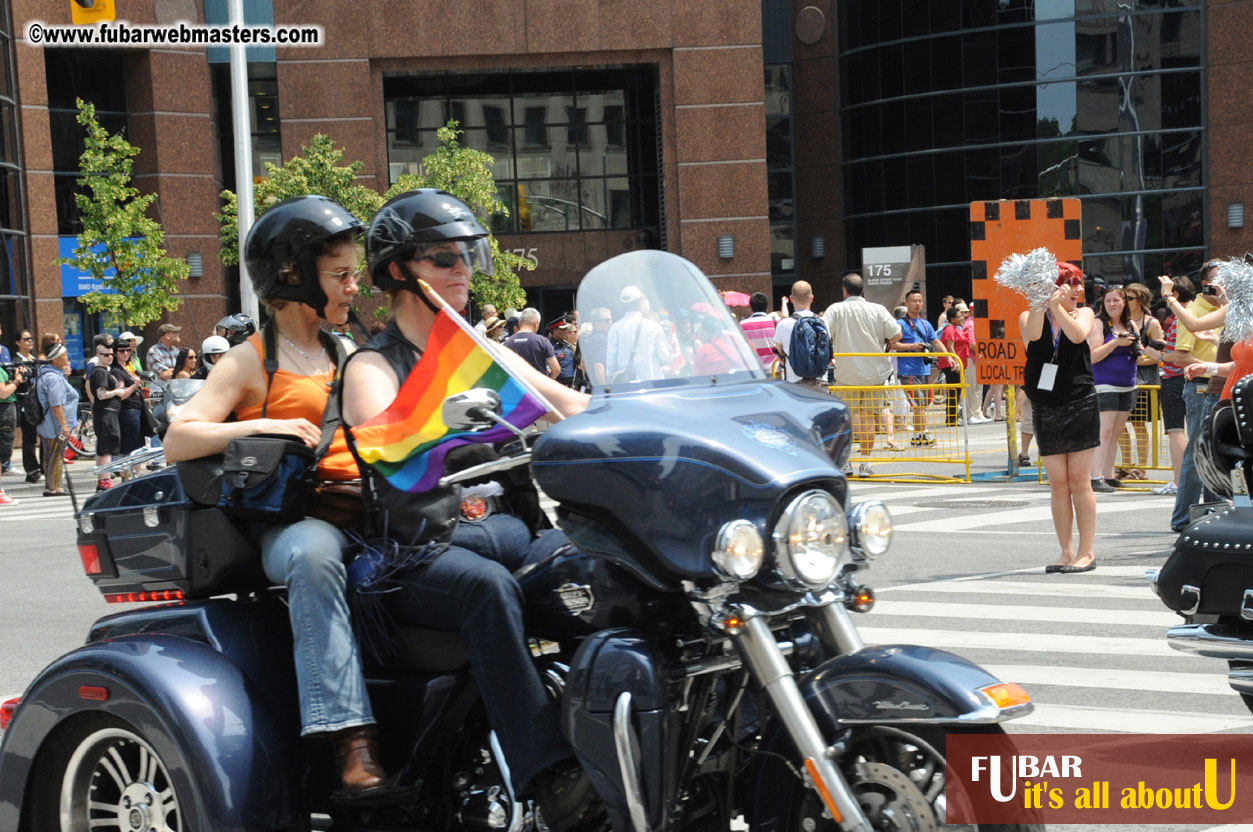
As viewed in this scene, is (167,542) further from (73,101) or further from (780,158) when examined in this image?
(780,158)

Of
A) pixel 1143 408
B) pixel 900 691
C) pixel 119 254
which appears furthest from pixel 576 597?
pixel 119 254

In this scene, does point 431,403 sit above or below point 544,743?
above

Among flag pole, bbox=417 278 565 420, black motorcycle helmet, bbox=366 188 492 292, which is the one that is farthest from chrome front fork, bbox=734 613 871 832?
black motorcycle helmet, bbox=366 188 492 292

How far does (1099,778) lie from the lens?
17.8 ft

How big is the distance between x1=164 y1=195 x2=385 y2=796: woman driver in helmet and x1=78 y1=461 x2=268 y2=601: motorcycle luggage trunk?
11 cm

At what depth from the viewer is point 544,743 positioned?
375cm

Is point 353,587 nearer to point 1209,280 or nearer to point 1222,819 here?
point 1222,819

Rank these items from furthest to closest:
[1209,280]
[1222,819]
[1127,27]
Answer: [1127,27] → [1209,280] → [1222,819]

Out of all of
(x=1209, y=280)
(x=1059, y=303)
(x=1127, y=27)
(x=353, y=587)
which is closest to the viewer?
(x=353, y=587)

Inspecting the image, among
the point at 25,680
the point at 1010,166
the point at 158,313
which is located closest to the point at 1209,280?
the point at 25,680

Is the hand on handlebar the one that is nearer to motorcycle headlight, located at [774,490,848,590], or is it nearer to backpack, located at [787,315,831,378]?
backpack, located at [787,315,831,378]

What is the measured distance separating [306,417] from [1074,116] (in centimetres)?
3973

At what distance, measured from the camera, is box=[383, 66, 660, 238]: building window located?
44219 mm

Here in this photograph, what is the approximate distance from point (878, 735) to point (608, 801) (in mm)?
624
